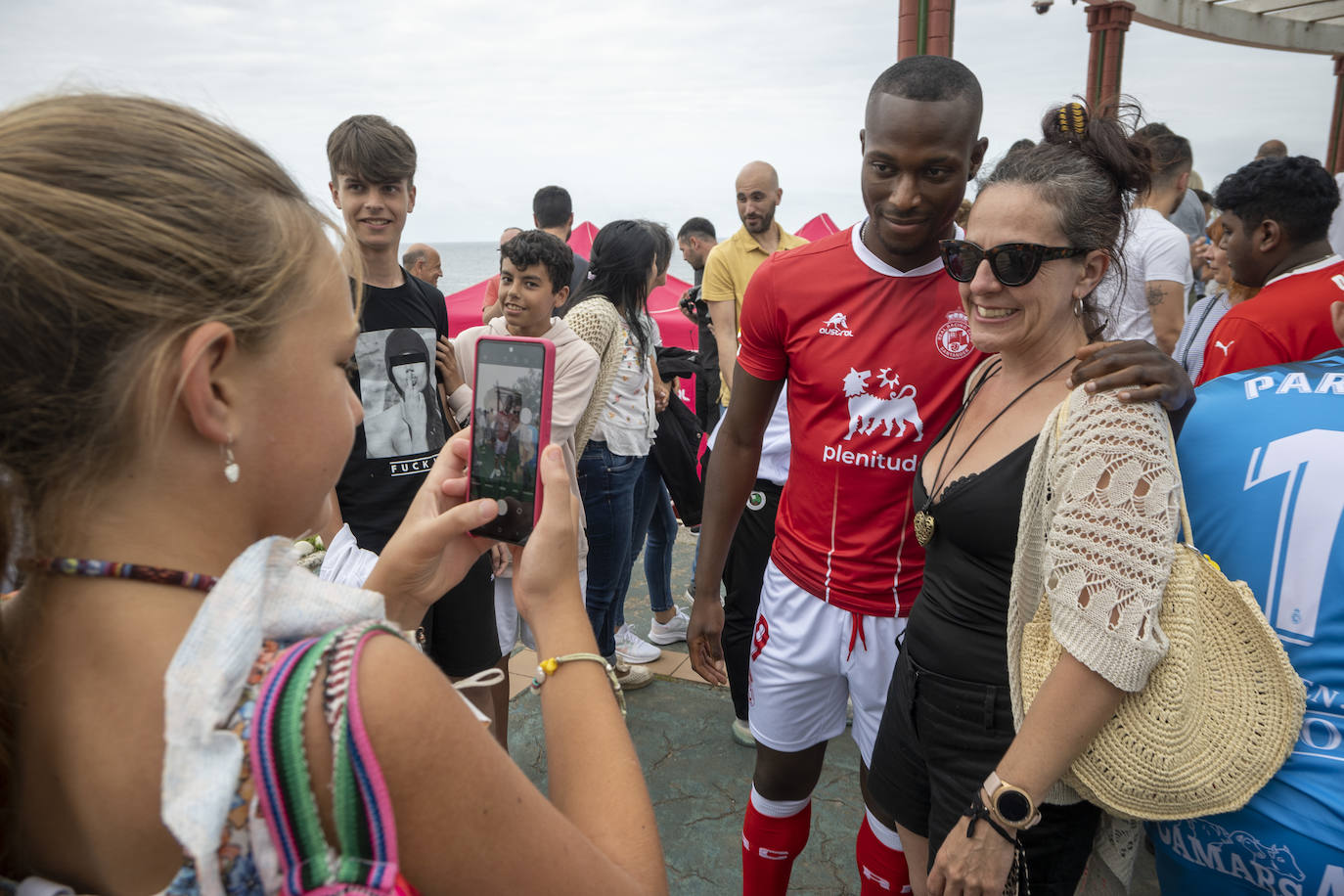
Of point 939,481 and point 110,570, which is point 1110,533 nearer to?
point 939,481

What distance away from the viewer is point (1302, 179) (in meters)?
3.09

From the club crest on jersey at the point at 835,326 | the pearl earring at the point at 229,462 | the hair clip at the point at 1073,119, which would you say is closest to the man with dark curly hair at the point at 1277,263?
the hair clip at the point at 1073,119

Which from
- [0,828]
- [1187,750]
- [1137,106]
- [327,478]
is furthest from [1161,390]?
[0,828]

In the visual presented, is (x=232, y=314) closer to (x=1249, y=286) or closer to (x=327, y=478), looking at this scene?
(x=327, y=478)

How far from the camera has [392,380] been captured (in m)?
2.73

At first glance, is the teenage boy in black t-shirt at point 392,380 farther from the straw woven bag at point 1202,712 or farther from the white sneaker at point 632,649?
the straw woven bag at point 1202,712

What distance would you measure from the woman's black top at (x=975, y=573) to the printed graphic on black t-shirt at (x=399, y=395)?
1.72m

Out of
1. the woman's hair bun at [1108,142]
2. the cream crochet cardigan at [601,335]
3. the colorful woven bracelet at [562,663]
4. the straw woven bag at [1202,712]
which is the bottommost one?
the straw woven bag at [1202,712]

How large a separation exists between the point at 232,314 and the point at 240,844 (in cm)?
46

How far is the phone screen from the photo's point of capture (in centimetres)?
142

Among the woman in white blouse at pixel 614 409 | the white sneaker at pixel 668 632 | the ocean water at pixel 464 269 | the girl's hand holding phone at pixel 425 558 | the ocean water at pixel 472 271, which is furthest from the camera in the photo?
the ocean water at pixel 464 269

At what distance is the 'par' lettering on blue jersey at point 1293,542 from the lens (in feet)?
4.47

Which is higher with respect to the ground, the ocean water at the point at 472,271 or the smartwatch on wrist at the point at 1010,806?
the ocean water at the point at 472,271

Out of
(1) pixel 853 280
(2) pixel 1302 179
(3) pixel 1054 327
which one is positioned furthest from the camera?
(2) pixel 1302 179
